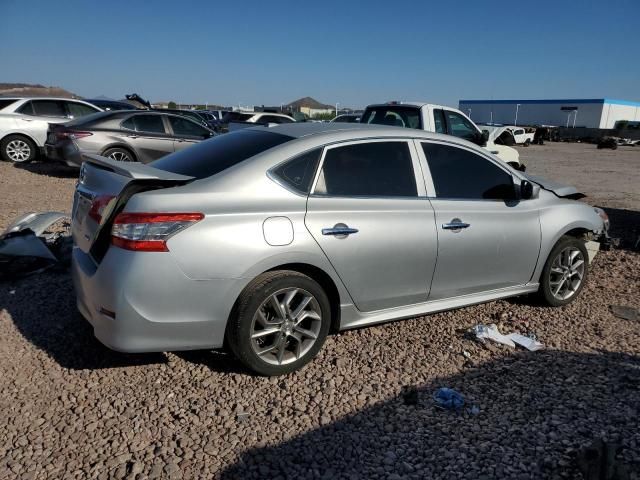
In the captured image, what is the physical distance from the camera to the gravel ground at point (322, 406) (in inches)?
106

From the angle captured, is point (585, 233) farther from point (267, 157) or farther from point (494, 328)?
point (267, 157)

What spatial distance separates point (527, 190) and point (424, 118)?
4580mm

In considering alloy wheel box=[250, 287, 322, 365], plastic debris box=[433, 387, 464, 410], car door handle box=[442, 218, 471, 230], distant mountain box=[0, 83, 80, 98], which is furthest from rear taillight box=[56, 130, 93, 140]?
distant mountain box=[0, 83, 80, 98]

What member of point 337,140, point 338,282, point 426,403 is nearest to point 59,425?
point 338,282

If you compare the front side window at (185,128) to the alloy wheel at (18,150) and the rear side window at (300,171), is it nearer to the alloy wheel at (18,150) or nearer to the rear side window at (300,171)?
the alloy wheel at (18,150)

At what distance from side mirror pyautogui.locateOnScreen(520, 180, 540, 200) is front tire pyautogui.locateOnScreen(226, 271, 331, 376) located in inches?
82.6

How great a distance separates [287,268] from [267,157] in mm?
736

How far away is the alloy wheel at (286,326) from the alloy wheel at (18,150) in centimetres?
1160

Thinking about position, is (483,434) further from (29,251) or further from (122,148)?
(122,148)

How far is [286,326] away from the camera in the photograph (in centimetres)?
343

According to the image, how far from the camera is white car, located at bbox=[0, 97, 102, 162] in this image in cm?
1222

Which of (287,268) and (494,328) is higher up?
(287,268)

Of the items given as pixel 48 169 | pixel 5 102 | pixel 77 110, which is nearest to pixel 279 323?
pixel 48 169

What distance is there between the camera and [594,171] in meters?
19.7
